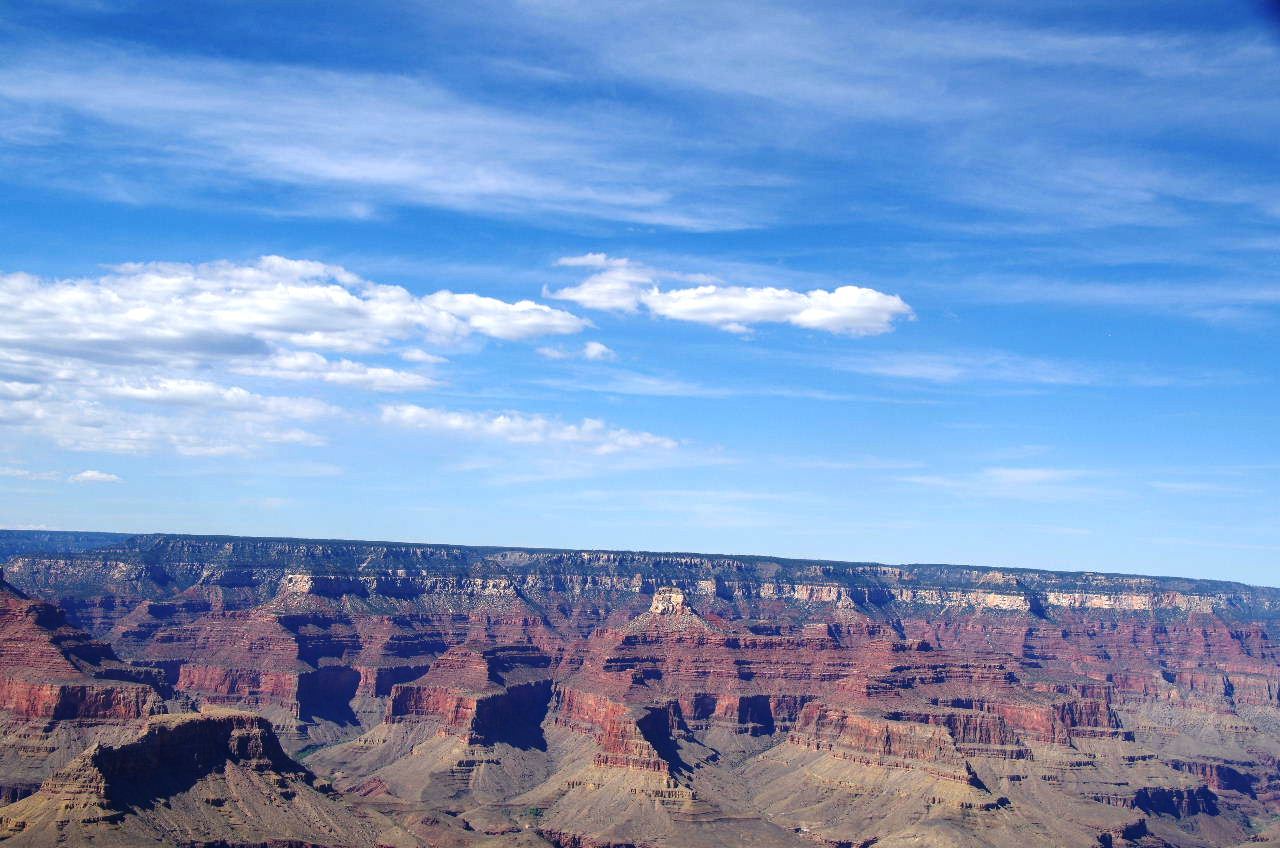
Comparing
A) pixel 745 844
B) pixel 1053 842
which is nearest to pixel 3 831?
pixel 745 844

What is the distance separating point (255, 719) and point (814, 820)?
79.7 metres

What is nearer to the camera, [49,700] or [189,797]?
[189,797]

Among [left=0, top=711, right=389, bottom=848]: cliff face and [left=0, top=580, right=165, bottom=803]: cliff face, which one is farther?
[left=0, top=580, right=165, bottom=803]: cliff face

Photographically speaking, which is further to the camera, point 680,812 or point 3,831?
point 680,812

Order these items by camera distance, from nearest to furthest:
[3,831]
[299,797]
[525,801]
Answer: [3,831] → [299,797] → [525,801]

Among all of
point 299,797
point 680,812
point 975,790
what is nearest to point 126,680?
point 299,797

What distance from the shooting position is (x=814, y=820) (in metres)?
190

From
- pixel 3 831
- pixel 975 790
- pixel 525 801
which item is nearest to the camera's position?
pixel 3 831

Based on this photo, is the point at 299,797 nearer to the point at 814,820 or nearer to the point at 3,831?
the point at 3,831

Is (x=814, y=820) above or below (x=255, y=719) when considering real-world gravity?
below

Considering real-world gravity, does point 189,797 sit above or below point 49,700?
below

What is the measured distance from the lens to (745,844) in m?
170

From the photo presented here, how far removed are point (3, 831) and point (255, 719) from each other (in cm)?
2936

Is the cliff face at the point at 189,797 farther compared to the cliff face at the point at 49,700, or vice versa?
the cliff face at the point at 49,700
